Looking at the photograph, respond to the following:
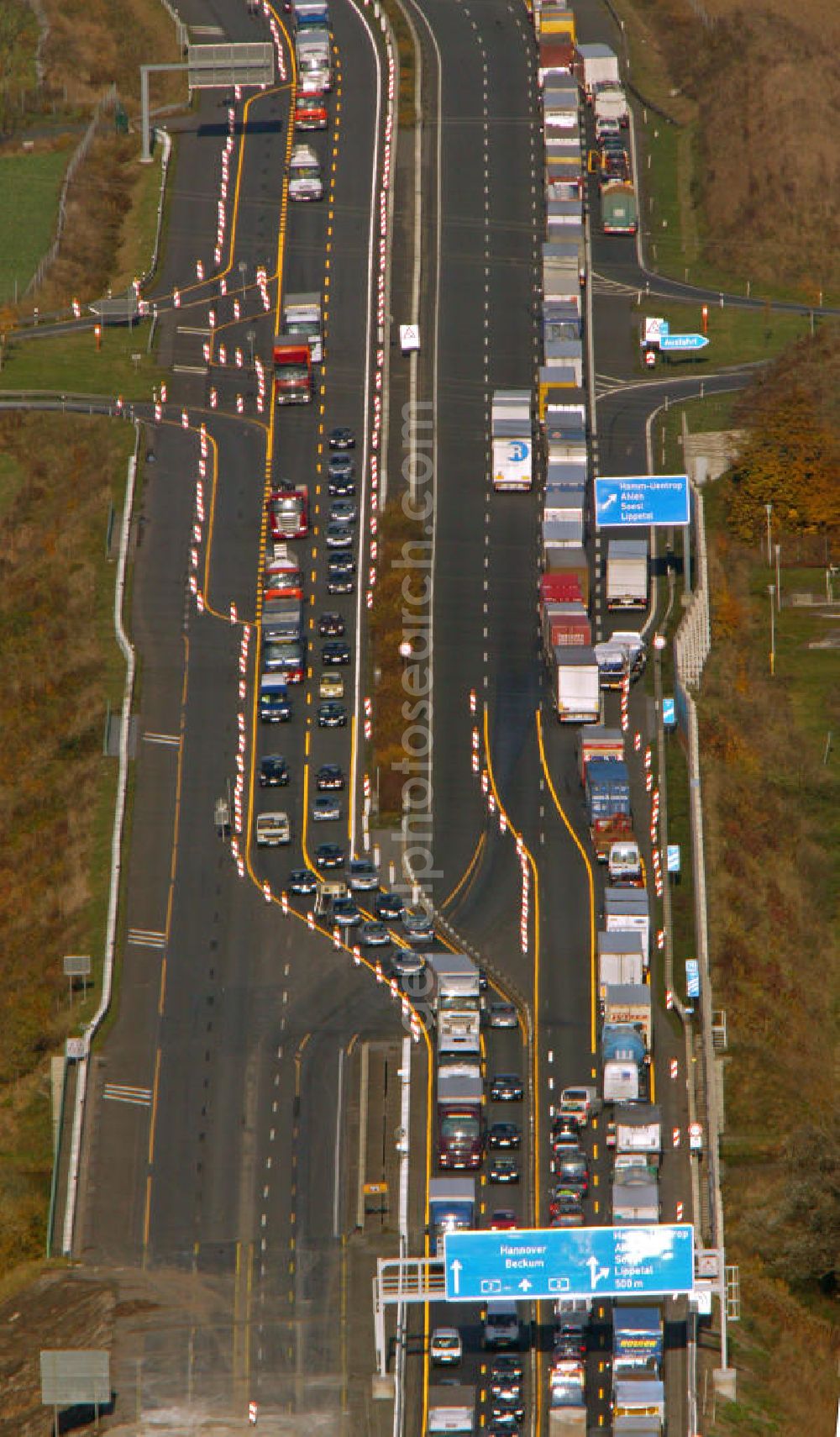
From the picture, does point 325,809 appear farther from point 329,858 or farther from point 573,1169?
point 573,1169

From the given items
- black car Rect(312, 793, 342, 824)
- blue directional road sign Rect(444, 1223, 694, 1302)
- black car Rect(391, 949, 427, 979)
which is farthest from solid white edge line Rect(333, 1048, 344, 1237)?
black car Rect(312, 793, 342, 824)

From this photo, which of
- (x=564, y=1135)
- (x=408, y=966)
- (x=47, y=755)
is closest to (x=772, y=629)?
(x=408, y=966)

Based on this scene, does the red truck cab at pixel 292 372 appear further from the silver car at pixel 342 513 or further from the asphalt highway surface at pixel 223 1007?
the silver car at pixel 342 513

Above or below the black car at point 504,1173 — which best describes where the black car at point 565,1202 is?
below

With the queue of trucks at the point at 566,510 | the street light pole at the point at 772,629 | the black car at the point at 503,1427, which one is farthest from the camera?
the street light pole at the point at 772,629

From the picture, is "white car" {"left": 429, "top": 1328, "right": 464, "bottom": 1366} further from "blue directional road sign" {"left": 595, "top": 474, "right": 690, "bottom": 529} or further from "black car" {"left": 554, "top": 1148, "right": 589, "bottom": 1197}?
"blue directional road sign" {"left": 595, "top": 474, "right": 690, "bottom": 529}

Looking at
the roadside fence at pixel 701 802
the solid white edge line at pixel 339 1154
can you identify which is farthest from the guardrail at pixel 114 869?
the roadside fence at pixel 701 802
